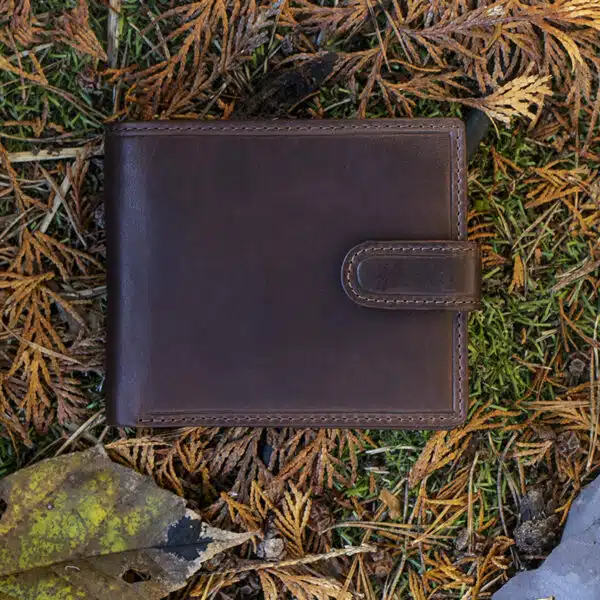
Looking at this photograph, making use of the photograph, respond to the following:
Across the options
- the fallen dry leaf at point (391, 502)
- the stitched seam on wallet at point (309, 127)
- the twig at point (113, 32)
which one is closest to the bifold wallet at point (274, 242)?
the stitched seam on wallet at point (309, 127)

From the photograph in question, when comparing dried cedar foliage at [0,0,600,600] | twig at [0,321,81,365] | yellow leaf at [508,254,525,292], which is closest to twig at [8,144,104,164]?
dried cedar foliage at [0,0,600,600]

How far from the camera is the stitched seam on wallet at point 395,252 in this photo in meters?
1.86

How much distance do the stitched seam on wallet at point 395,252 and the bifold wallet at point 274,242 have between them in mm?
34

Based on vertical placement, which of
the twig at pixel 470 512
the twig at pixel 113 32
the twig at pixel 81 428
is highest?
the twig at pixel 113 32

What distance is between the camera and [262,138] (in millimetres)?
1924

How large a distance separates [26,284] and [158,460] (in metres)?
0.69

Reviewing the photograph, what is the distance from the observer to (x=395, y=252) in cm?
187

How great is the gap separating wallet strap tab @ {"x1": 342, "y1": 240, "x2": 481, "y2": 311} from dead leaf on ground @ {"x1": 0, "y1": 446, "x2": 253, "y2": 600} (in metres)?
0.85

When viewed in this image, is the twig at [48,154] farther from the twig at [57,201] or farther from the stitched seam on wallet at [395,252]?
the stitched seam on wallet at [395,252]

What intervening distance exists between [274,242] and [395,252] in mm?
337

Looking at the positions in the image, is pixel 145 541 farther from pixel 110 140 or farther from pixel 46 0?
pixel 46 0

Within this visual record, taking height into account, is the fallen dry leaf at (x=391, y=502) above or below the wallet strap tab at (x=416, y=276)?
below

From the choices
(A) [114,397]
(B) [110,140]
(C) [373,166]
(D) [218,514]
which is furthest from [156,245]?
(D) [218,514]

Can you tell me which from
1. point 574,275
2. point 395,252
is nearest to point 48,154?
point 395,252
